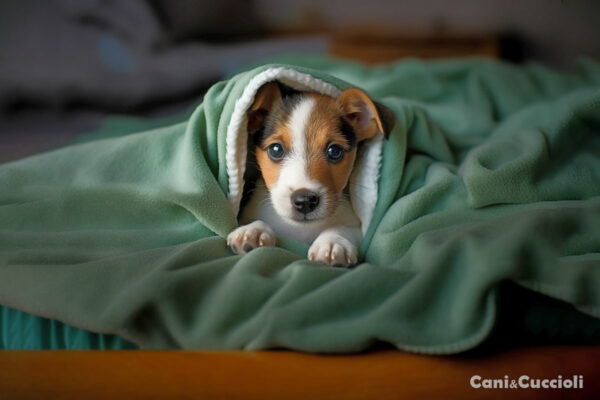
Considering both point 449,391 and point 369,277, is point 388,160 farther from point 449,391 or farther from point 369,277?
point 449,391

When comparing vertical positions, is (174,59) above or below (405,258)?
above

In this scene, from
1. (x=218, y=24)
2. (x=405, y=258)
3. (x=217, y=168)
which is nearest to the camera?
(x=405, y=258)

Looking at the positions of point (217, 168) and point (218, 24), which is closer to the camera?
point (217, 168)

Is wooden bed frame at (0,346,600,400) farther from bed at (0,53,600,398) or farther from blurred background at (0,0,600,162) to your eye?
blurred background at (0,0,600,162)

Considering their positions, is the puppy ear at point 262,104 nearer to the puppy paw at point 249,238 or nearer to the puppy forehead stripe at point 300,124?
the puppy forehead stripe at point 300,124

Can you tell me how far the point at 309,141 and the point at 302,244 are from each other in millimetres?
269

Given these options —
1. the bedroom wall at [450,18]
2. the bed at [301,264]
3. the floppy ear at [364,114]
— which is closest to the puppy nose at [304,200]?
the bed at [301,264]

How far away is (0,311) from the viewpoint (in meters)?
1.01

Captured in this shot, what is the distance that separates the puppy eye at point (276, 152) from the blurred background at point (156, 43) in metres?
0.71

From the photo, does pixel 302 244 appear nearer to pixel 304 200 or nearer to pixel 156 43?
pixel 304 200

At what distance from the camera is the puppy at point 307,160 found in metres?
1.33

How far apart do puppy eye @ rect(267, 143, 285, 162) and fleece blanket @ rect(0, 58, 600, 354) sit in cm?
8

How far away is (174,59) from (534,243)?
1.72m

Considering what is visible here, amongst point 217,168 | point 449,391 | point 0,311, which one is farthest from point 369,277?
point 0,311
